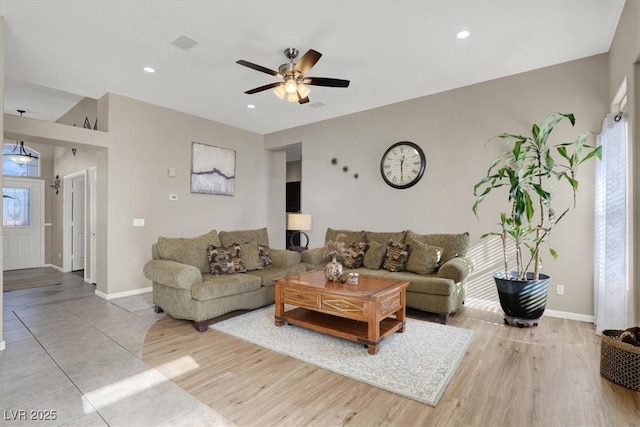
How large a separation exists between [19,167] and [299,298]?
25.4 feet

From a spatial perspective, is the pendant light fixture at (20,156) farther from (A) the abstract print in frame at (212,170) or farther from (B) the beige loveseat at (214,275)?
(B) the beige loveseat at (214,275)

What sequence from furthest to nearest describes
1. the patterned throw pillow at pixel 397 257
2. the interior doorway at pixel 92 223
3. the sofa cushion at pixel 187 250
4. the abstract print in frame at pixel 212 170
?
the abstract print in frame at pixel 212 170 → the interior doorway at pixel 92 223 → the patterned throw pillow at pixel 397 257 → the sofa cushion at pixel 187 250

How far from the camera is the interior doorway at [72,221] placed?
6605mm

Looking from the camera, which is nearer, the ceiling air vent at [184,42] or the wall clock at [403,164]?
the ceiling air vent at [184,42]

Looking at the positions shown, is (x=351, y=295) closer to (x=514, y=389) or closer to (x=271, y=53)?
(x=514, y=389)

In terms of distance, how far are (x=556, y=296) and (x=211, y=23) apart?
480 centimetres

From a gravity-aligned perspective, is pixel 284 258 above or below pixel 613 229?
below

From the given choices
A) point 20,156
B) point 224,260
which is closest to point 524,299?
point 224,260

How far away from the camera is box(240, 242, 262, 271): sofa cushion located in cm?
421

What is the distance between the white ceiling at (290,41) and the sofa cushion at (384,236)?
208cm

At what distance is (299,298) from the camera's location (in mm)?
3180

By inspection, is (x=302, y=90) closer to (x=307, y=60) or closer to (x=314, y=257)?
(x=307, y=60)

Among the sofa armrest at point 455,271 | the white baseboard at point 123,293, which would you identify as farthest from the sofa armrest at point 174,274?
the sofa armrest at point 455,271

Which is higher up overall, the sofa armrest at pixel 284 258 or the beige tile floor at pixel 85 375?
the sofa armrest at pixel 284 258
